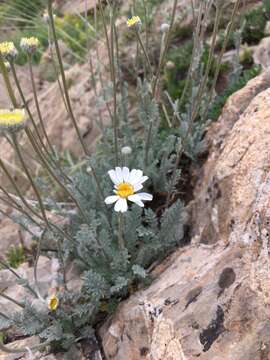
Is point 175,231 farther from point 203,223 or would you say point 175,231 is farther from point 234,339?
point 234,339

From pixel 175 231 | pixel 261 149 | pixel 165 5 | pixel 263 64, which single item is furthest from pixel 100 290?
pixel 165 5

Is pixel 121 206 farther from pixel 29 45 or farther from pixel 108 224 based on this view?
pixel 29 45

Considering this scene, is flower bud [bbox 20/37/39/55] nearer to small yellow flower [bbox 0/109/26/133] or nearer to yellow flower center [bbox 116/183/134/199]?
small yellow flower [bbox 0/109/26/133]

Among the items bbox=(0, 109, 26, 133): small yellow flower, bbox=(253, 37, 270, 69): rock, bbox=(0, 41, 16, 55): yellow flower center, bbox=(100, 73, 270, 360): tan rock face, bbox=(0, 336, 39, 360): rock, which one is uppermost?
bbox=(0, 41, 16, 55): yellow flower center

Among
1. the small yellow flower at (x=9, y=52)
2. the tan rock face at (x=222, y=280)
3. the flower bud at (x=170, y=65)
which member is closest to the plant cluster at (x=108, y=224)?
the small yellow flower at (x=9, y=52)

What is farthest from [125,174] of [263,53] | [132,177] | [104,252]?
[263,53]

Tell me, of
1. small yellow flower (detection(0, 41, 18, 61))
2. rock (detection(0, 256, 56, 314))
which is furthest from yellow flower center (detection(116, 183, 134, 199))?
rock (detection(0, 256, 56, 314))
